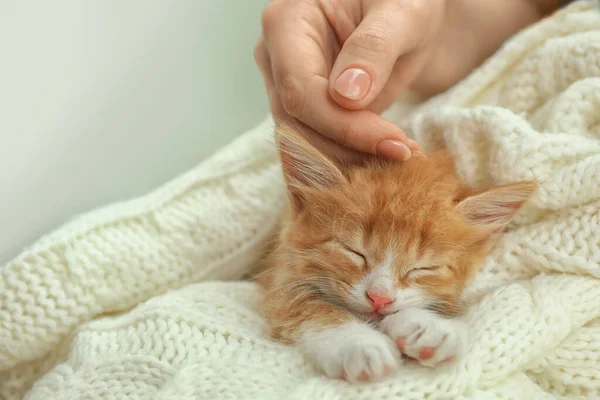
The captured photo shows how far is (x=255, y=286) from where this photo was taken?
3.96 feet

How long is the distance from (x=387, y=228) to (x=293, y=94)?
31 cm

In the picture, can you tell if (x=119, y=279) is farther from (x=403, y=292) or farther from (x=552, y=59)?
(x=552, y=59)

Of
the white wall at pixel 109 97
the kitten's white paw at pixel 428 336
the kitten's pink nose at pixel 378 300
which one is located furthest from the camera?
the white wall at pixel 109 97

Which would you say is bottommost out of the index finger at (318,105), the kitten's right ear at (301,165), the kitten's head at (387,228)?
the kitten's head at (387,228)

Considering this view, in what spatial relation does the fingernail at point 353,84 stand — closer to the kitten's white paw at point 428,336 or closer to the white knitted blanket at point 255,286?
the white knitted blanket at point 255,286

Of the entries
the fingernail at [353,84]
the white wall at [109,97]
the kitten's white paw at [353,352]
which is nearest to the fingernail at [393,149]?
the fingernail at [353,84]

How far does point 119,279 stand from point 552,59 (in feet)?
3.34

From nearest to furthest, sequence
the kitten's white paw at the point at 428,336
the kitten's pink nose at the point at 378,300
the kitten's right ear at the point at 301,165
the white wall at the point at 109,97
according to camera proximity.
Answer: the kitten's white paw at the point at 428,336 → the kitten's pink nose at the point at 378,300 → the kitten's right ear at the point at 301,165 → the white wall at the point at 109,97

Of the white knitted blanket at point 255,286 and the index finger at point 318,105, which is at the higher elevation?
the index finger at point 318,105

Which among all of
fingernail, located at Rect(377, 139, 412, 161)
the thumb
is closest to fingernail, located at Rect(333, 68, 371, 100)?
the thumb

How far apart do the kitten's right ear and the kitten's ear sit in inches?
9.7

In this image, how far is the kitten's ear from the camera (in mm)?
972

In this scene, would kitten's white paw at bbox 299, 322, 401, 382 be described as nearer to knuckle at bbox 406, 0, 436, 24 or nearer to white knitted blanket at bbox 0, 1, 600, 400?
white knitted blanket at bbox 0, 1, 600, 400

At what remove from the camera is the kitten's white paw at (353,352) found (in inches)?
31.3
